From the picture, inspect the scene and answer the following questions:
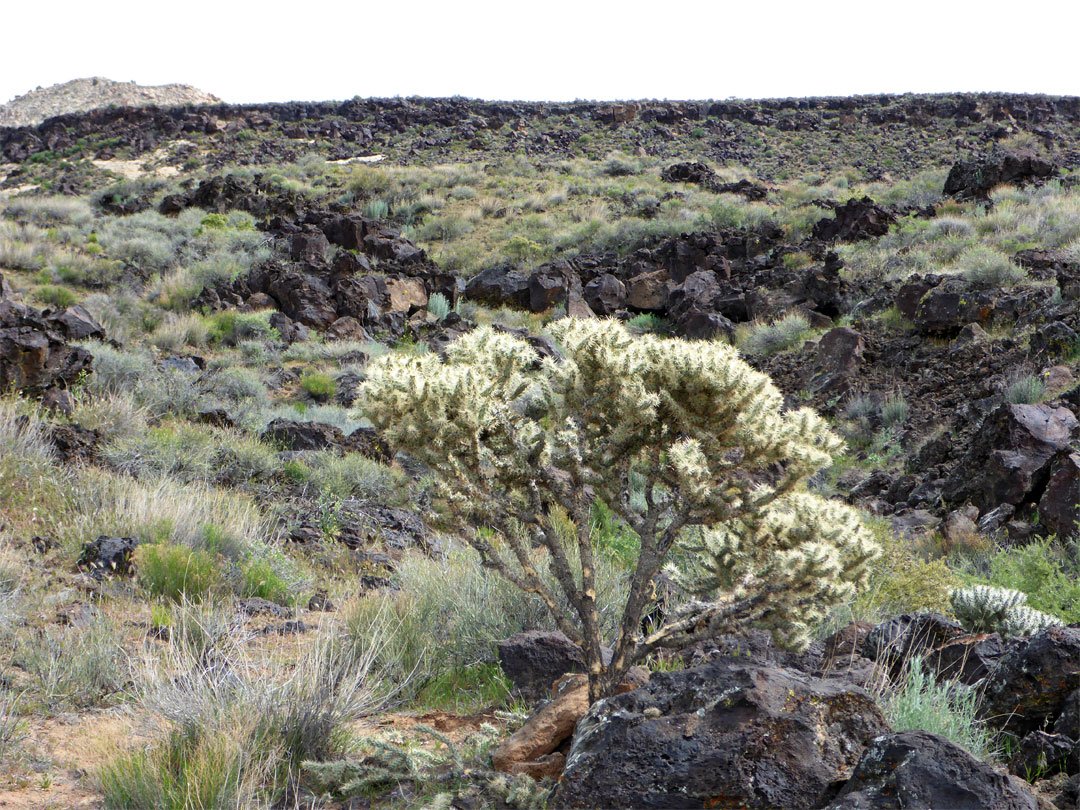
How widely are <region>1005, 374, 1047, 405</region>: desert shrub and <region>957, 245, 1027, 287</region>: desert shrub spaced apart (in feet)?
13.6

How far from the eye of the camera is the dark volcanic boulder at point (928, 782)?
1942 mm

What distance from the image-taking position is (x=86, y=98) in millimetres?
65750

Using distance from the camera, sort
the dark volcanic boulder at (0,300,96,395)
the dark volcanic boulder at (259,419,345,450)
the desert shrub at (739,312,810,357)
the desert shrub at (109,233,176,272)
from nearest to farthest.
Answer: the dark volcanic boulder at (0,300,96,395) → the dark volcanic boulder at (259,419,345,450) → the desert shrub at (739,312,810,357) → the desert shrub at (109,233,176,272)

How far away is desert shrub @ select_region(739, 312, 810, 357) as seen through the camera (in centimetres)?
1520

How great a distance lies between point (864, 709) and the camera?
97.7 inches

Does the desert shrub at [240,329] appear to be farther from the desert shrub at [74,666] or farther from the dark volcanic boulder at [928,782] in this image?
the dark volcanic boulder at [928,782]

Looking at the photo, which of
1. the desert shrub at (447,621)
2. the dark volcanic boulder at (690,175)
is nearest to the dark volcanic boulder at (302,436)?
the desert shrub at (447,621)

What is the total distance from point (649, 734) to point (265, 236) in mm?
22905

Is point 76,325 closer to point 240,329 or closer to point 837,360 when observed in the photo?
point 240,329

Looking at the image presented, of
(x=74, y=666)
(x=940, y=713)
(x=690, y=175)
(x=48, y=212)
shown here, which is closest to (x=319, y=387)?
(x=74, y=666)

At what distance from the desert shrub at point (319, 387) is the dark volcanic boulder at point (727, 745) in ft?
37.6

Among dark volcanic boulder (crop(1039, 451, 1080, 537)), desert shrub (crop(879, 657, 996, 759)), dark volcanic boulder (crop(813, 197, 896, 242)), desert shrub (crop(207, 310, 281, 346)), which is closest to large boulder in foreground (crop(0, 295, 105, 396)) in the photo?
desert shrub (crop(207, 310, 281, 346))

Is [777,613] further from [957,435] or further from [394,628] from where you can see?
[957,435]

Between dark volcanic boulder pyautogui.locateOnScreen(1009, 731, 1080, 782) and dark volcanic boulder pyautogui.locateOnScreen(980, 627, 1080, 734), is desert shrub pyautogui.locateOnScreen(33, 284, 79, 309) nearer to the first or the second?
dark volcanic boulder pyautogui.locateOnScreen(980, 627, 1080, 734)
